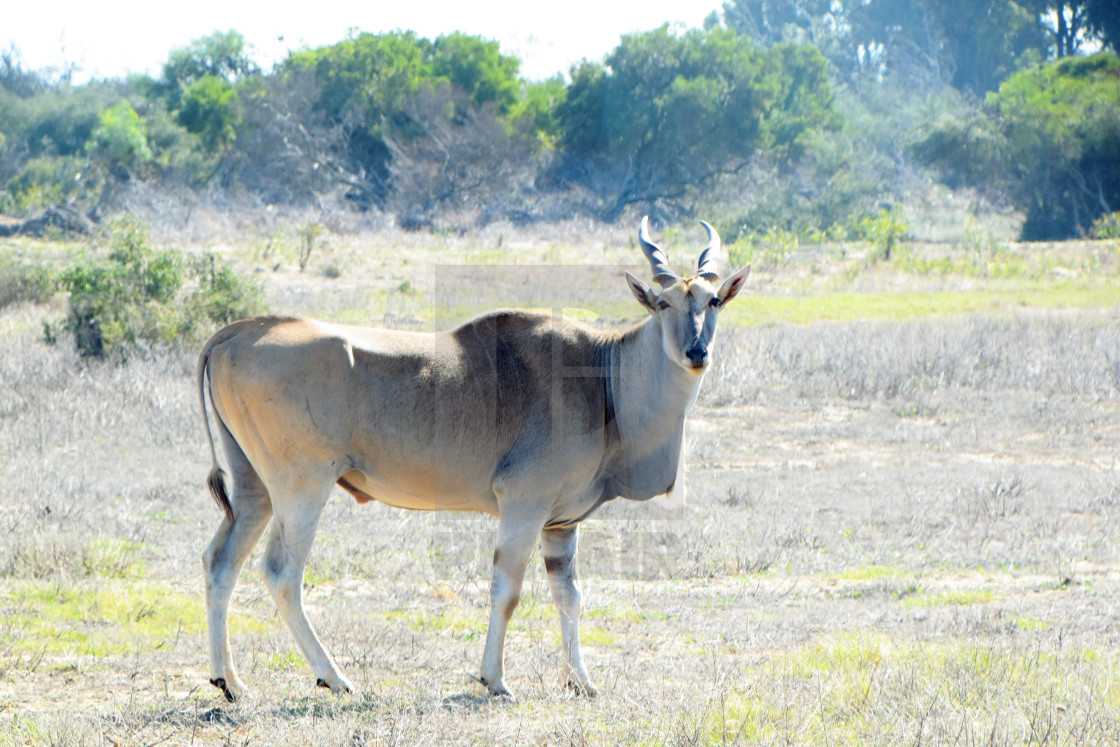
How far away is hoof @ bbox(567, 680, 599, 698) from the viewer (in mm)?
4883

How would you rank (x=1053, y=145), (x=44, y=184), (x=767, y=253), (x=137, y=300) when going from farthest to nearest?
(x=44, y=184), (x=1053, y=145), (x=767, y=253), (x=137, y=300)

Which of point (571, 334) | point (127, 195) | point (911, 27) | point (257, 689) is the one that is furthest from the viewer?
point (911, 27)

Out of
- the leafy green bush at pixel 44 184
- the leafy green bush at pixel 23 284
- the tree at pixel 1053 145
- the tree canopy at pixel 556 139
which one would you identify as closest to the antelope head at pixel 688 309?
the leafy green bush at pixel 23 284

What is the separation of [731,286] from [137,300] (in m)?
9.59

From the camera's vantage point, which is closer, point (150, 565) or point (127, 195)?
point (150, 565)

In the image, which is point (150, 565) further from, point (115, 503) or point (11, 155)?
point (11, 155)

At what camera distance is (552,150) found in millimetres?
38562

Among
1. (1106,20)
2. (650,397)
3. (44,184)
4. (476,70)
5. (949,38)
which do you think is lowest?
(650,397)

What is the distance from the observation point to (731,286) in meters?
5.09

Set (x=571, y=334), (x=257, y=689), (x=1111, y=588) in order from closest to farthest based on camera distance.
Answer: (x=257, y=689), (x=571, y=334), (x=1111, y=588)

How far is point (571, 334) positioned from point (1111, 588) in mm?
3813

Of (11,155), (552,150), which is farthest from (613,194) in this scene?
(11,155)

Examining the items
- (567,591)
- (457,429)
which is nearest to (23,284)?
(457,429)

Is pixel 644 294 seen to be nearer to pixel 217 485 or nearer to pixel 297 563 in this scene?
pixel 297 563
